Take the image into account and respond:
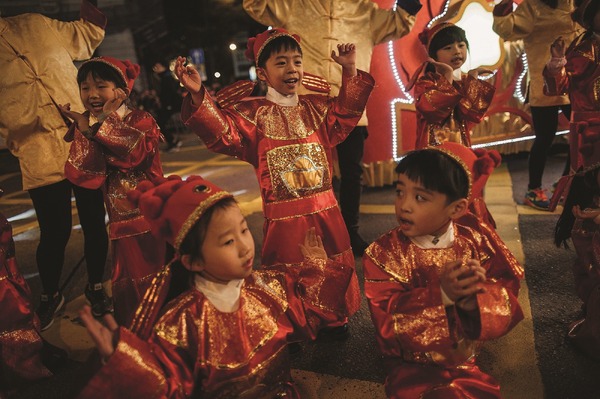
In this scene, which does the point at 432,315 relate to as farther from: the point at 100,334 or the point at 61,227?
the point at 61,227

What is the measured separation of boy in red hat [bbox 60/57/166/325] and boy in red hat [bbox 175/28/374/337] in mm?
509

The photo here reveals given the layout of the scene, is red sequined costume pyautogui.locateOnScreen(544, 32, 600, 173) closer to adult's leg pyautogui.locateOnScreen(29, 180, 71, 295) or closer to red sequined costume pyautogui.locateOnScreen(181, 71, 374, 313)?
red sequined costume pyautogui.locateOnScreen(181, 71, 374, 313)

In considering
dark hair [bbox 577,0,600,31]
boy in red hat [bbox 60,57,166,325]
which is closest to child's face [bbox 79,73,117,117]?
boy in red hat [bbox 60,57,166,325]

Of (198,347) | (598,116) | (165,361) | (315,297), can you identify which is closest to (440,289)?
(315,297)

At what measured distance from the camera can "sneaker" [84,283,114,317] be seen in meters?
3.07

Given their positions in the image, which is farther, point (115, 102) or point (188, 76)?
point (115, 102)

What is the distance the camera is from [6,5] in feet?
14.6

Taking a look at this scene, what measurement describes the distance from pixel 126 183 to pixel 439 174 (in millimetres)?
1787

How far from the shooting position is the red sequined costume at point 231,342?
140 centimetres

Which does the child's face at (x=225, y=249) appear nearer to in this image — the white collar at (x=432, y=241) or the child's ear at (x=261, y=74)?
the white collar at (x=432, y=241)

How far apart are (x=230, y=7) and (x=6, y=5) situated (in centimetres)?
2304

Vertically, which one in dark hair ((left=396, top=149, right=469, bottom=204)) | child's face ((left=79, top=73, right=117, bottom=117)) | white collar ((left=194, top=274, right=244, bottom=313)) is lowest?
white collar ((left=194, top=274, right=244, bottom=313))

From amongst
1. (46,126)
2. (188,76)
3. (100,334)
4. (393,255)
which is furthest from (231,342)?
(46,126)

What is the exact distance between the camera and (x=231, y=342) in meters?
1.61
